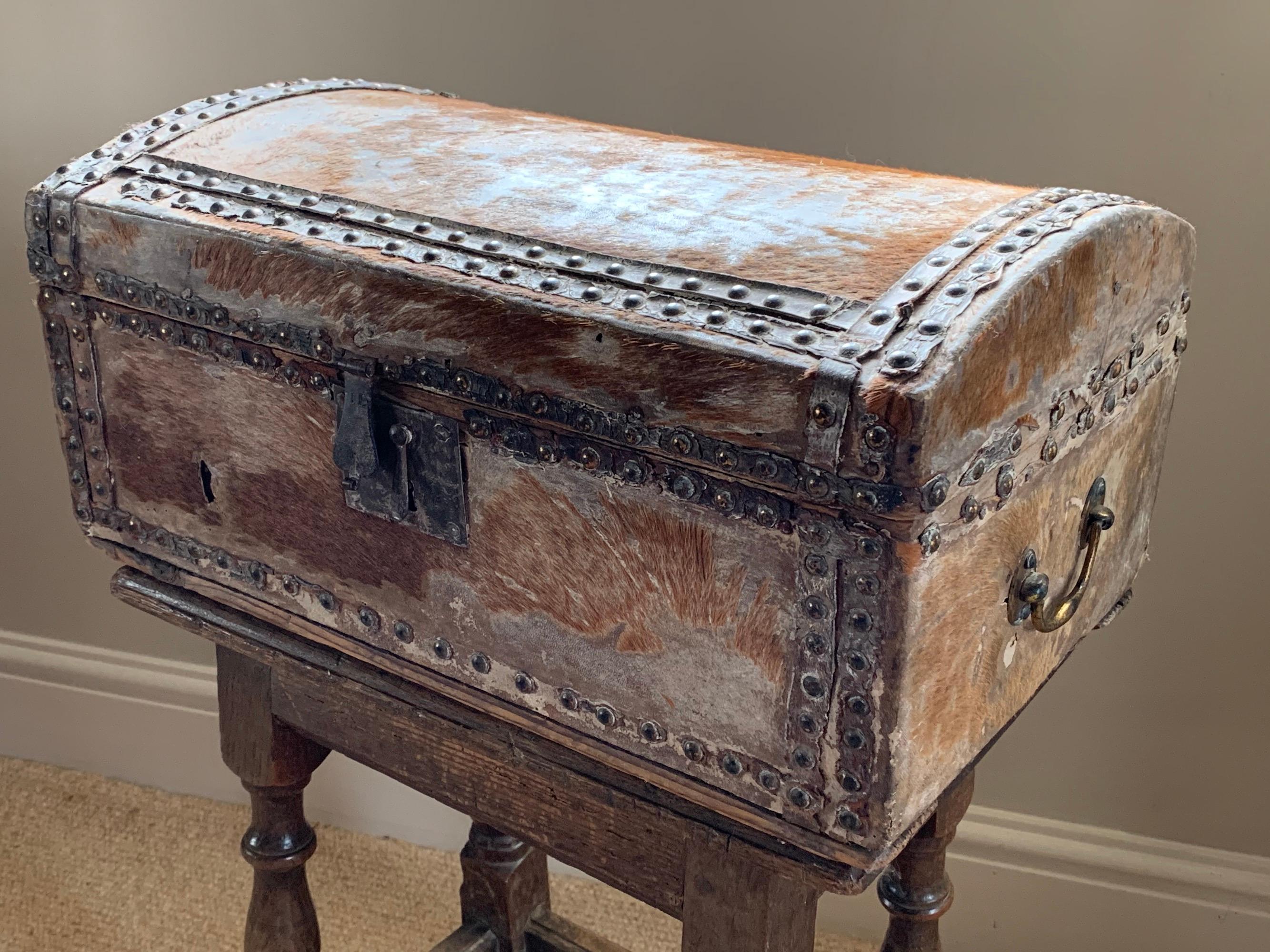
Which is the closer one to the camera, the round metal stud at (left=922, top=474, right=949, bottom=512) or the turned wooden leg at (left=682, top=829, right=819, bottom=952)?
the round metal stud at (left=922, top=474, right=949, bottom=512)

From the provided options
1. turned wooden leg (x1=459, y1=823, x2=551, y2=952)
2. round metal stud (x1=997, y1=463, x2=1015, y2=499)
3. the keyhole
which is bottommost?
turned wooden leg (x1=459, y1=823, x2=551, y2=952)

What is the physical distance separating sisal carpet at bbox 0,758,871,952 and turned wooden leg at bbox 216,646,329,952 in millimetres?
528

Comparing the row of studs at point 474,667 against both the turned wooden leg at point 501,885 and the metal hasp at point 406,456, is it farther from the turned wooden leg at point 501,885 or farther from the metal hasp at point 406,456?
the turned wooden leg at point 501,885

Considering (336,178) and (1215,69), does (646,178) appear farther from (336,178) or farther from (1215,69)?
(1215,69)

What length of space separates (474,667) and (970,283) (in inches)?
17.7

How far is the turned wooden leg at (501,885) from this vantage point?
1.38 m

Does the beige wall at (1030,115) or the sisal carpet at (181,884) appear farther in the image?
the sisal carpet at (181,884)

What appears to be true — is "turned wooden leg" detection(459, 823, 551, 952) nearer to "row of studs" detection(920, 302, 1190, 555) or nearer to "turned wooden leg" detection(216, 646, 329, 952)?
"turned wooden leg" detection(216, 646, 329, 952)

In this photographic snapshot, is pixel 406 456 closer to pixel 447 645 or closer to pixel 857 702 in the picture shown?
pixel 447 645

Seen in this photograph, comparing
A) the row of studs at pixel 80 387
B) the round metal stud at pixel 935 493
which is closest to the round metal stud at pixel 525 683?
the round metal stud at pixel 935 493

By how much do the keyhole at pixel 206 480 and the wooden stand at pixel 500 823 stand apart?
112mm

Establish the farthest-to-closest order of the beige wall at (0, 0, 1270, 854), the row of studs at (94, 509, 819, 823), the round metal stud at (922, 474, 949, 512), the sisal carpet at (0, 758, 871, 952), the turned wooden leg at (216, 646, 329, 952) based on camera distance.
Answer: the sisal carpet at (0, 758, 871, 952), the beige wall at (0, 0, 1270, 854), the turned wooden leg at (216, 646, 329, 952), the row of studs at (94, 509, 819, 823), the round metal stud at (922, 474, 949, 512)

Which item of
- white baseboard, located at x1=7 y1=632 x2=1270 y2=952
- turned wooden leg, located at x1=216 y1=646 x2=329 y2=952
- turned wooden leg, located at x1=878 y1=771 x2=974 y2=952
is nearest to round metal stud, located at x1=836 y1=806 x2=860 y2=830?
turned wooden leg, located at x1=878 y1=771 x2=974 y2=952

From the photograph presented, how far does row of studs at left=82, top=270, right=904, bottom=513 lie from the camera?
0.71 metres
